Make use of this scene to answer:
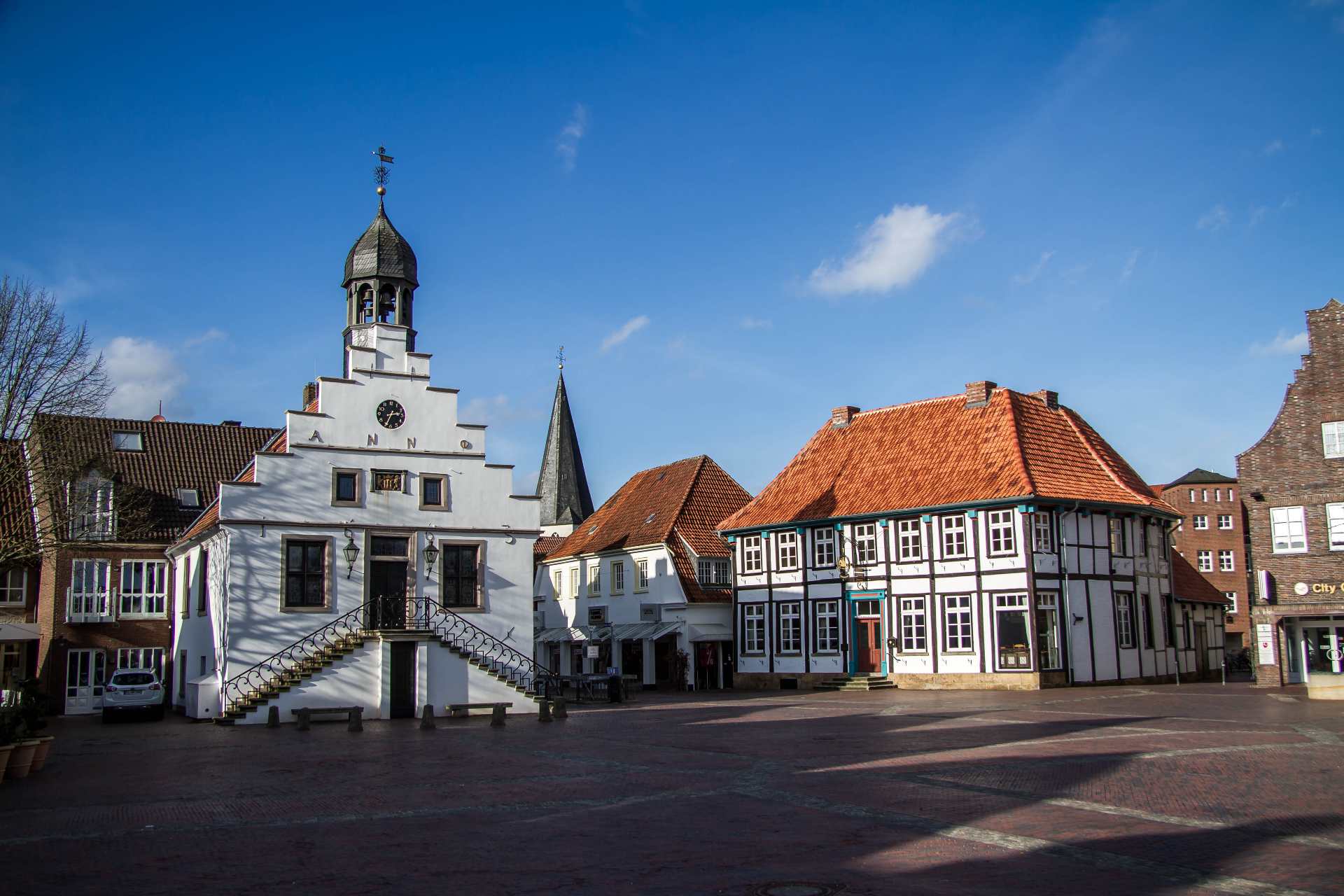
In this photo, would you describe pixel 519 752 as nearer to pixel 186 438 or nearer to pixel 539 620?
pixel 186 438

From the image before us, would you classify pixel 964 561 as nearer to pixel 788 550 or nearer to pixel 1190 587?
pixel 788 550

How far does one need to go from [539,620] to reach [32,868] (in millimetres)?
49619

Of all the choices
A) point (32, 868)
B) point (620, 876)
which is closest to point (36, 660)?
point (32, 868)

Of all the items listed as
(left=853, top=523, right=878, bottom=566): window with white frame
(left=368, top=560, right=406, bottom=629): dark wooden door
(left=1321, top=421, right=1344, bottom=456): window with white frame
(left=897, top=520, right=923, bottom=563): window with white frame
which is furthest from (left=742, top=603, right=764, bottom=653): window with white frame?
(left=1321, top=421, right=1344, bottom=456): window with white frame

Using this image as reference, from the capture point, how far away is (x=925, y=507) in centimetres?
3897

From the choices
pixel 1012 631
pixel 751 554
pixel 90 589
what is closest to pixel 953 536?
pixel 1012 631

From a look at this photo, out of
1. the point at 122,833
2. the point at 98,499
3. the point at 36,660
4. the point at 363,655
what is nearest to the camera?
the point at 122,833

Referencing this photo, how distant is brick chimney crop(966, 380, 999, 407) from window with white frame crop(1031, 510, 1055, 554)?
20.0ft

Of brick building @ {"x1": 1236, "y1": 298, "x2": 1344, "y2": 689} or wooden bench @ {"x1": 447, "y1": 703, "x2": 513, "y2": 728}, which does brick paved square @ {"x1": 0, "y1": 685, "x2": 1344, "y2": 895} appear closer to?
wooden bench @ {"x1": 447, "y1": 703, "x2": 513, "y2": 728}

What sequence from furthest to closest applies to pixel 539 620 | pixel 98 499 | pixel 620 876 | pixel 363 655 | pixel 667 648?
pixel 539 620
pixel 667 648
pixel 98 499
pixel 363 655
pixel 620 876

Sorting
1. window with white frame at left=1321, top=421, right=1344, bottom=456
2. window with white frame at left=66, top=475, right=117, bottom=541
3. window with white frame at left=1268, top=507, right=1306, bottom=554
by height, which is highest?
window with white frame at left=1321, top=421, right=1344, bottom=456

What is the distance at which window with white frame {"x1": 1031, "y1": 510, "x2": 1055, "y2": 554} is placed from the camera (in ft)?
121

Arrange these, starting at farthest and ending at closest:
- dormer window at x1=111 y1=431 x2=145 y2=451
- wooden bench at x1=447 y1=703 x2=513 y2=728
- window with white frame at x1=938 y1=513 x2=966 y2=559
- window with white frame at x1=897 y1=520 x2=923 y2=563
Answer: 1. dormer window at x1=111 y1=431 x2=145 y2=451
2. window with white frame at x1=897 y1=520 x2=923 y2=563
3. window with white frame at x1=938 y1=513 x2=966 y2=559
4. wooden bench at x1=447 y1=703 x2=513 y2=728

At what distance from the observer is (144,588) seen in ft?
127
